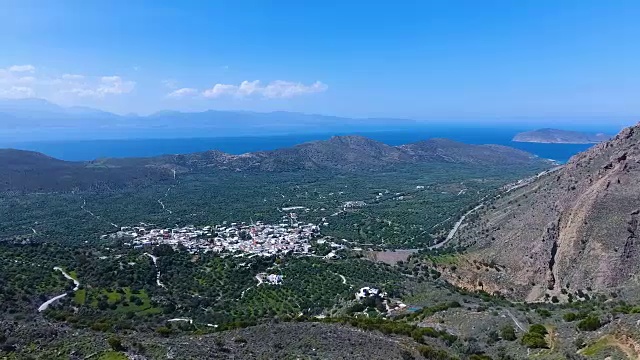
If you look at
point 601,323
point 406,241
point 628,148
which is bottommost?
point 406,241

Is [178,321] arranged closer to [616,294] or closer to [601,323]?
[601,323]

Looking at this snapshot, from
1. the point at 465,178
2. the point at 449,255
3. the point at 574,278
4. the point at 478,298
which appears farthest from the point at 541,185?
the point at 465,178

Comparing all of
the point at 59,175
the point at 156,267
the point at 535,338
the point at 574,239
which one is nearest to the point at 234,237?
the point at 156,267

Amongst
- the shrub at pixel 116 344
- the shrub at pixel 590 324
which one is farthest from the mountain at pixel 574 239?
the shrub at pixel 116 344

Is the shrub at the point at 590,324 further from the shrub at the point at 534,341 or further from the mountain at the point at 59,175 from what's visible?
the mountain at the point at 59,175

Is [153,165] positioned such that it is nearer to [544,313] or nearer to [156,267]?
[156,267]

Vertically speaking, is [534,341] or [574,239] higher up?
[574,239]
